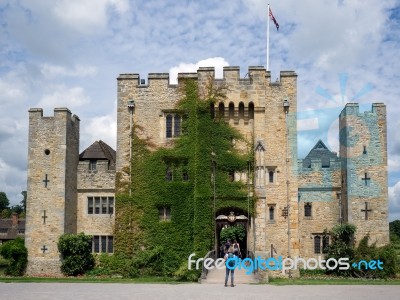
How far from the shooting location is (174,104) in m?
31.0

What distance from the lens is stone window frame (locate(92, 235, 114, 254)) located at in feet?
103

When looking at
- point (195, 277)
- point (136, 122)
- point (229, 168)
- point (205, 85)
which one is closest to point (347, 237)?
point (229, 168)

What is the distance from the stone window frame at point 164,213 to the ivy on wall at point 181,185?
6cm

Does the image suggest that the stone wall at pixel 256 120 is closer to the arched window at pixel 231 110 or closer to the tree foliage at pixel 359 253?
the arched window at pixel 231 110

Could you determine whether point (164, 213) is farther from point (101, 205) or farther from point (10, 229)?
point (10, 229)

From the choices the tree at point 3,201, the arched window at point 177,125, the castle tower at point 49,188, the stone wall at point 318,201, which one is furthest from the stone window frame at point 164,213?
the tree at point 3,201

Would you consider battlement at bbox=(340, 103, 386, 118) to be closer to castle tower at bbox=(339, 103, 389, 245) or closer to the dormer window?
castle tower at bbox=(339, 103, 389, 245)

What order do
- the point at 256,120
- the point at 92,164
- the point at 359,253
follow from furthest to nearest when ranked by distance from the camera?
1. the point at 92,164
2. the point at 256,120
3. the point at 359,253

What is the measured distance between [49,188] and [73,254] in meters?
4.49

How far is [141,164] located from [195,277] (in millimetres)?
8453

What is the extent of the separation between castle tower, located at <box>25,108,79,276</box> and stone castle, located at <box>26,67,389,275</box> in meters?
0.06

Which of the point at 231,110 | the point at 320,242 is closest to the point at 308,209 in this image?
the point at 320,242

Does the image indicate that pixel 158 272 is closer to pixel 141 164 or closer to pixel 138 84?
pixel 141 164

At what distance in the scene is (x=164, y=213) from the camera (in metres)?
30.3
